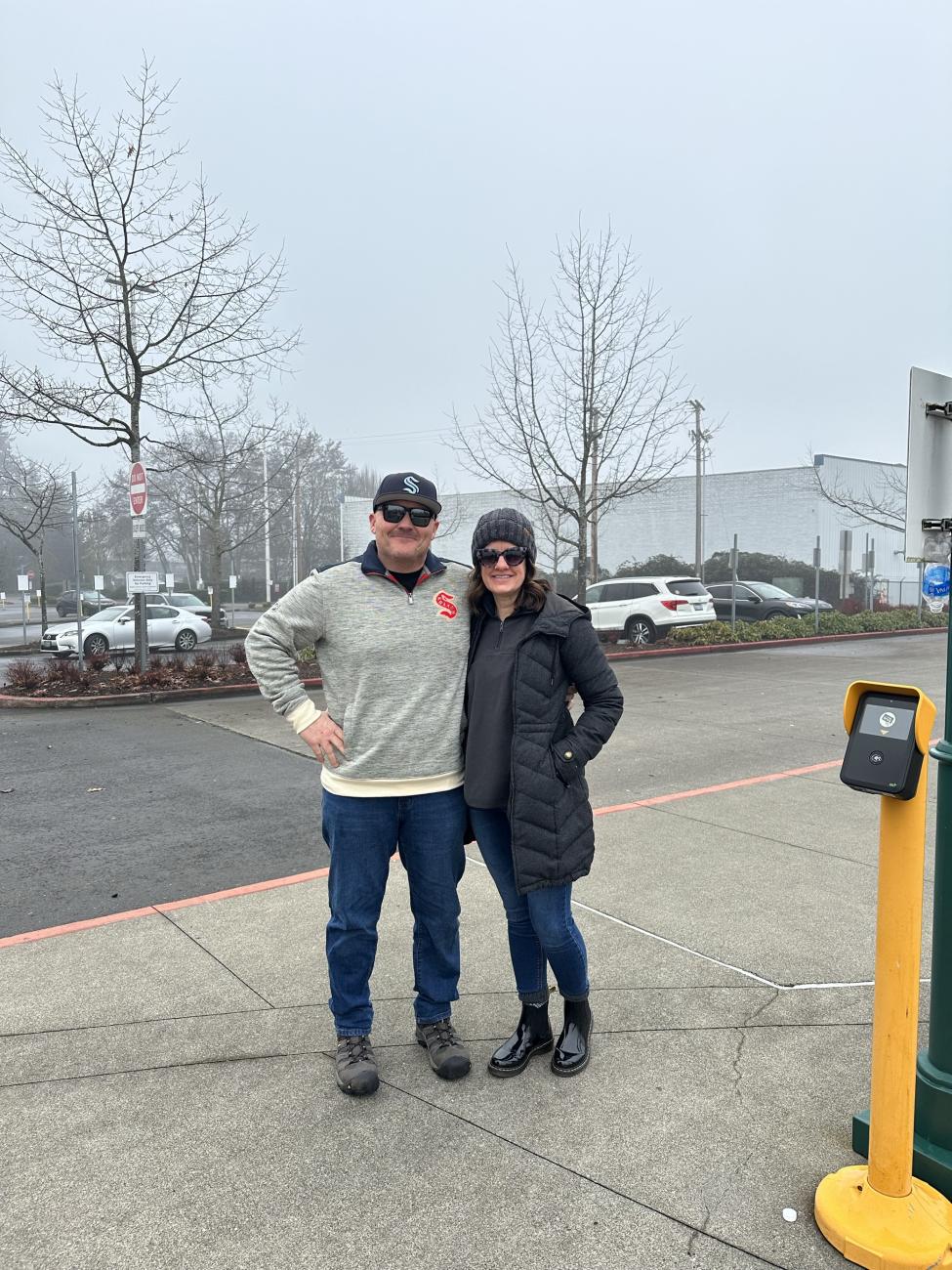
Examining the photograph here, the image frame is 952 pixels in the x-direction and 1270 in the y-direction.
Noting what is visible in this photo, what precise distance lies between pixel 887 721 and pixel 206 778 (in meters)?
6.07

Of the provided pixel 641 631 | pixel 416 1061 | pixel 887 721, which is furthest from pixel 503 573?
pixel 641 631

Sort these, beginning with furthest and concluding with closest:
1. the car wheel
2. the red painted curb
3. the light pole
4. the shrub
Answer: the car wheel
the light pole
the shrub
the red painted curb

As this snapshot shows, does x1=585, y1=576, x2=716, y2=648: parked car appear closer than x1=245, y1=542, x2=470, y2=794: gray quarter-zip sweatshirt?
No

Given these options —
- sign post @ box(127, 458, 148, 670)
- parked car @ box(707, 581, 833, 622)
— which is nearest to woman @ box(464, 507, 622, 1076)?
sign post @ box(127, 458, 148, 670)

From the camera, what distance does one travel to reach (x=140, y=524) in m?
12.1

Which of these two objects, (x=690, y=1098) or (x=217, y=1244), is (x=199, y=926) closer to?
(x=217, y=1244)

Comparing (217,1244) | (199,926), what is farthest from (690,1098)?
(199,926)

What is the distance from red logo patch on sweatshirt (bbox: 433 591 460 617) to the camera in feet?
9.74

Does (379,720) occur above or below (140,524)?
below

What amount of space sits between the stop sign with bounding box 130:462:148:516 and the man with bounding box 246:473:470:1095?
371 inches

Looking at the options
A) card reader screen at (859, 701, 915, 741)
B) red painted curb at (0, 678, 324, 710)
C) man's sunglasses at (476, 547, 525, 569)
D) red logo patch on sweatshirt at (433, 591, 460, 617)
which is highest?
man's sunglasses at (476, 547, 525, 569)

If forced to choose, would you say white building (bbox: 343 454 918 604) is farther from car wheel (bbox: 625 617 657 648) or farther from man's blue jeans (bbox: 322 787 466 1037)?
man's blue jeans (bbox: 322 787 466 1037)

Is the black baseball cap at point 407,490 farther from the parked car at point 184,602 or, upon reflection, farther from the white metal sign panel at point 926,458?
the parked car at point 184,602

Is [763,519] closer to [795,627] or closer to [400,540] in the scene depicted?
[795,627]
